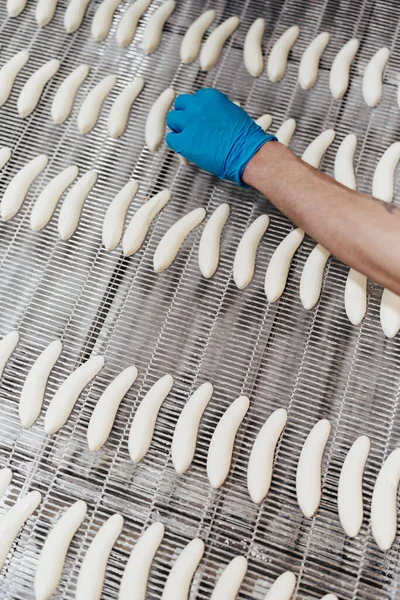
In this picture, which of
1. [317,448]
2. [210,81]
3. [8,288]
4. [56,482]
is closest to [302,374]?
[317,448]

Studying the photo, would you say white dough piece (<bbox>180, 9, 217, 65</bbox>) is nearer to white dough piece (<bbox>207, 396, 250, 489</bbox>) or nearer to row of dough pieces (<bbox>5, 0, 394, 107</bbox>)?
row of dough pieces (<bbox>5, 0, 394, 107</bbox>)

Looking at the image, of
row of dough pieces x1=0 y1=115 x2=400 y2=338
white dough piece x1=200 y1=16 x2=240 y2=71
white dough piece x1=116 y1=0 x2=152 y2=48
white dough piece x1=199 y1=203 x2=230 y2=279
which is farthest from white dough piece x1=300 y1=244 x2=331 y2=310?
white dough piece x1=116 y1=0 x2=152 y2=48

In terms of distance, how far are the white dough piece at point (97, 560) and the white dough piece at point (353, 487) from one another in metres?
0.34

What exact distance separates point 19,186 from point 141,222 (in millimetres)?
244

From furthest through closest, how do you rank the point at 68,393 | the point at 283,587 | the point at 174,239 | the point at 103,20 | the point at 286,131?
the point at 103,20
the point at 286,131
the point at 174,239
the point at 68,393
the point at 283,587

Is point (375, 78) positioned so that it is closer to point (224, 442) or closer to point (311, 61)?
point (311, 61)

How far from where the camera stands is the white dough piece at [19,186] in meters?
1.04

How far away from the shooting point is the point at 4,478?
2.81 ft

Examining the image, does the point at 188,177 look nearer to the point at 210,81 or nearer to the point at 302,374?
the point at 210,81

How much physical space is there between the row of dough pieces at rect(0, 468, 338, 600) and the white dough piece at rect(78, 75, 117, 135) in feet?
2.31

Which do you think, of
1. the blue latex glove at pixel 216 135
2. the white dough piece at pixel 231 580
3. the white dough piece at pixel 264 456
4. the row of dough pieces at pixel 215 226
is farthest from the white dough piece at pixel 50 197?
the white dough piece at pixel 231 580

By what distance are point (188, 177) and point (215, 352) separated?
362mm

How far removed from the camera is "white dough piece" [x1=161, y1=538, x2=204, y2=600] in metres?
0.79

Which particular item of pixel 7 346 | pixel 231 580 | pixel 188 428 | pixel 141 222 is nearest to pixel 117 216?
pixel 141 222
